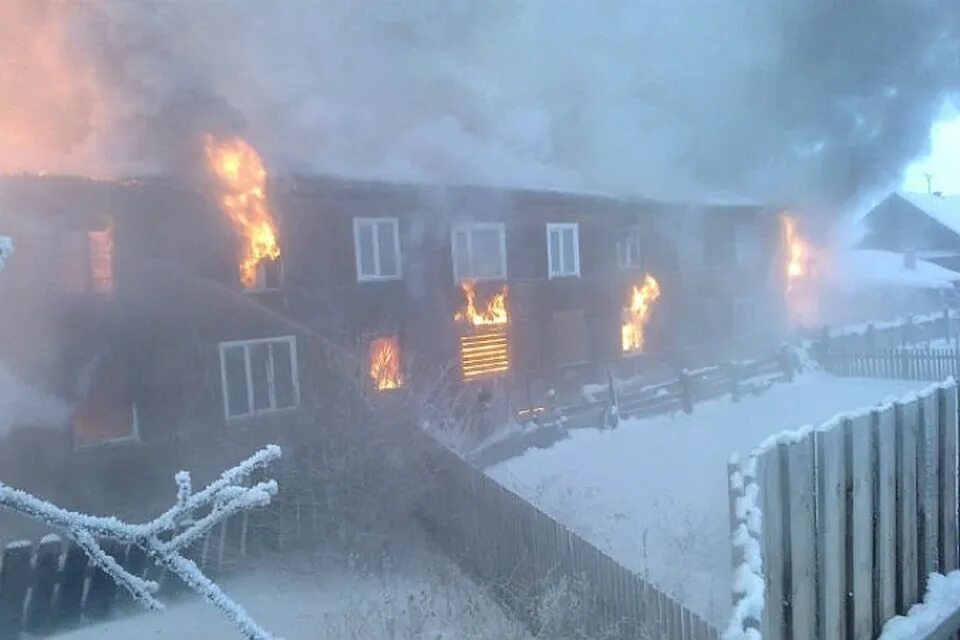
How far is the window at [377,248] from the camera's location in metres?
16.6

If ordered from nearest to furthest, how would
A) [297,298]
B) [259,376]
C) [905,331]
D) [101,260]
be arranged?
[101,260] < [259,376] < [297,298] < [905,331]

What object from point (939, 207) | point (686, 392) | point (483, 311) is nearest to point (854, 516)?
point (686, 392)

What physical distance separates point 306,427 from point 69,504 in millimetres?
5105

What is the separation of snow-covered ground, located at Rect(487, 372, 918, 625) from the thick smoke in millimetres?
7537

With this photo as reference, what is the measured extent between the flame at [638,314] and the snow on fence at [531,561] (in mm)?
13897

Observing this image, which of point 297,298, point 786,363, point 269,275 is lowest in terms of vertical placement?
point 786,363

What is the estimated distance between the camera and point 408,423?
934cm

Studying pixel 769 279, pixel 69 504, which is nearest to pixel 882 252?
pixel 769 279

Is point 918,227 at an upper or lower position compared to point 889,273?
upper

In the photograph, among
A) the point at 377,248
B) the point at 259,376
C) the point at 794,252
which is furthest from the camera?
the point at 794,252

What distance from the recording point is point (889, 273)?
116 ft

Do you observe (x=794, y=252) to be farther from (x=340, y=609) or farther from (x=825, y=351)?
(x=340, y=609)

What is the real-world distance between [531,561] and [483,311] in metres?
11.7

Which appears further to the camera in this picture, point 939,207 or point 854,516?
point 939,207
